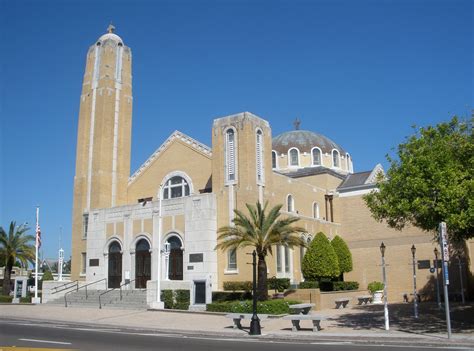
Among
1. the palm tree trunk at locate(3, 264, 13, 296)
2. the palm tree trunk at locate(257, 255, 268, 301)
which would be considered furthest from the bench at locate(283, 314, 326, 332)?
the palm tree trunk at locate(3, 264, 13, 296)

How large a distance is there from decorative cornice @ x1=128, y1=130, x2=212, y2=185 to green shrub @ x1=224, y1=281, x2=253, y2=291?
11.3m

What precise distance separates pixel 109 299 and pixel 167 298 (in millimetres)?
5293

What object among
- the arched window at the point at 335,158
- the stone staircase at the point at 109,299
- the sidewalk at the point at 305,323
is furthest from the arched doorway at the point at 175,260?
the arched window at the point at 335,158

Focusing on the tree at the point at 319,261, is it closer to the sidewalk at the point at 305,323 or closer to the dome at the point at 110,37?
the sidewalk at the point at 305,323

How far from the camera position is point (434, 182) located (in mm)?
19547

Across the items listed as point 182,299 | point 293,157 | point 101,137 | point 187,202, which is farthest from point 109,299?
point 293,157

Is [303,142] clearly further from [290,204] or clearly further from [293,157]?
[290,204]

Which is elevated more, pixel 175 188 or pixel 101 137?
pixel 101 137

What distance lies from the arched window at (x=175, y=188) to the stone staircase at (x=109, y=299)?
955 centimetres

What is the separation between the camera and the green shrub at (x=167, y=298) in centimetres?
3197

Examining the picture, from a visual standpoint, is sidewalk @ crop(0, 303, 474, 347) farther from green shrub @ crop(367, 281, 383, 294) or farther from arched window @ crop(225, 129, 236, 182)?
arched window @ crop(225, 129, 236, 182)

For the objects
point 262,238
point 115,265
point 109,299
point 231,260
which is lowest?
point 109,299

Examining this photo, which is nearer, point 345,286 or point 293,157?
point 345,286

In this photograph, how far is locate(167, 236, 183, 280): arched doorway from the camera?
36500mm
